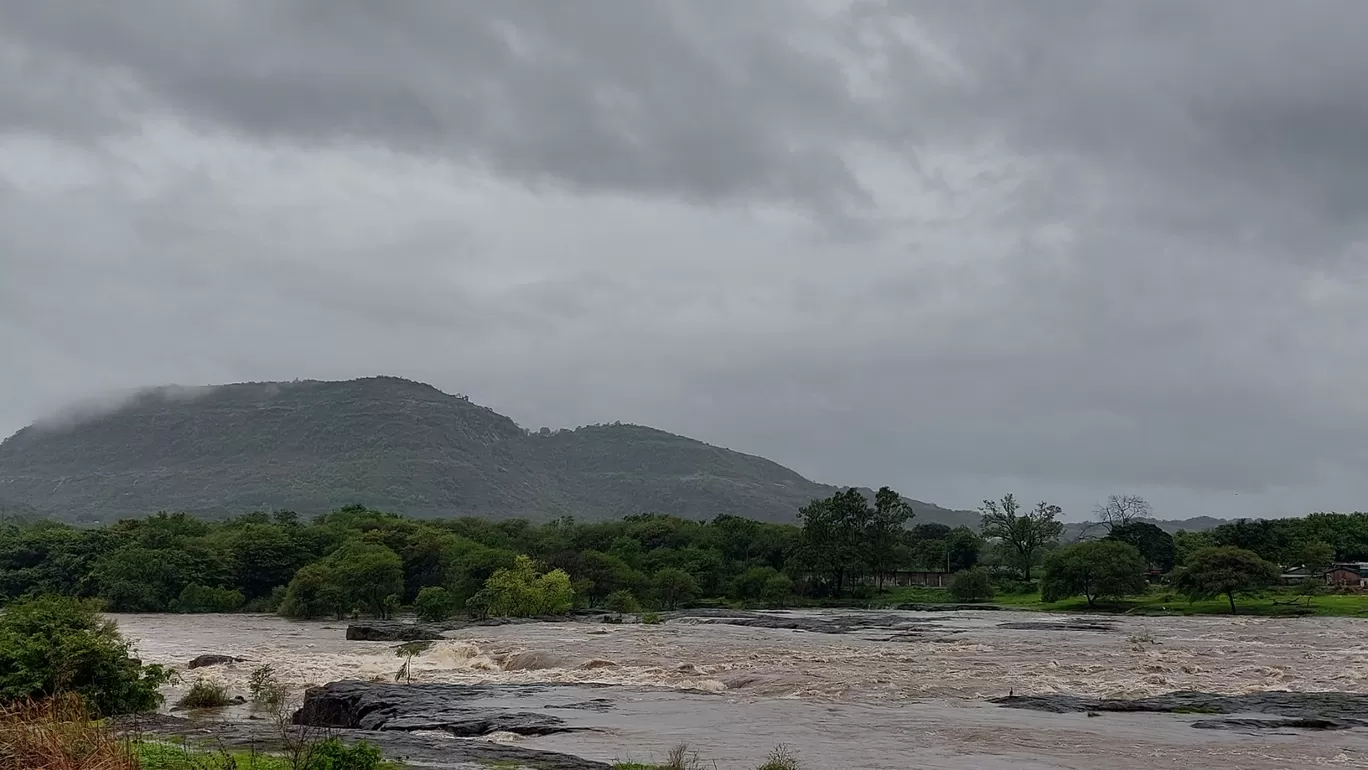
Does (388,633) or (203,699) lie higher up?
(203,699)

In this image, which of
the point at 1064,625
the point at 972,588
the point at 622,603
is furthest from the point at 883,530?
the point at 1064,625

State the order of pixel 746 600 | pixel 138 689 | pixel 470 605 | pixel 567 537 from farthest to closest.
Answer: pixel 567 537
pixel 746 600
pixel 470 605
pixel 138 689

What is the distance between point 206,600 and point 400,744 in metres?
93.0

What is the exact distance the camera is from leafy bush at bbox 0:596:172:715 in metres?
28.9

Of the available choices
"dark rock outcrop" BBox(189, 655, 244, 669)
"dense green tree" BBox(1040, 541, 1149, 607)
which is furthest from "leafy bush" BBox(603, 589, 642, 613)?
"dark rock outcrop" BBox(189, 655, 244, 669)

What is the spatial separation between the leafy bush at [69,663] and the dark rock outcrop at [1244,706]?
28.1m

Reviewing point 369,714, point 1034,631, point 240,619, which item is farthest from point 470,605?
point 369,714

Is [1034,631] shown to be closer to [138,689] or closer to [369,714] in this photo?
[369,714]

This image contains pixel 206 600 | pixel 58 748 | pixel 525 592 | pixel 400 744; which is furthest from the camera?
pixel 206 600

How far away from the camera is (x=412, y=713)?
33312mm

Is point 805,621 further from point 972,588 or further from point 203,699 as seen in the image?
point 203,699

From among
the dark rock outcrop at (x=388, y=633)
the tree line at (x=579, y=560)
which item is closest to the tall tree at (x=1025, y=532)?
the tree line at (x=579, y=560)

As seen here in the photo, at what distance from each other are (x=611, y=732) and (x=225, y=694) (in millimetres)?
16866

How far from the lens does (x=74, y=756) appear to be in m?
13.2
